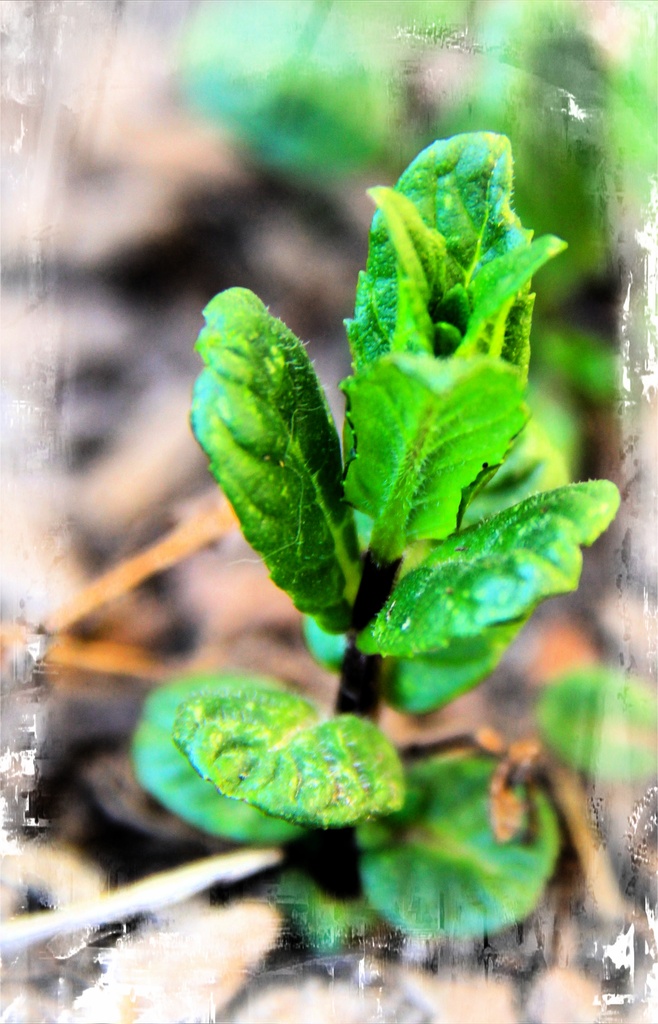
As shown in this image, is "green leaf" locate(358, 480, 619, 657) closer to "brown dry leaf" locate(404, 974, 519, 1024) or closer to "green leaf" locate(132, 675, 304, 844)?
"green leaf" locate(132, 675, 304, 844)

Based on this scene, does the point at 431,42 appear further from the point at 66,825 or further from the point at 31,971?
the point at 31,971

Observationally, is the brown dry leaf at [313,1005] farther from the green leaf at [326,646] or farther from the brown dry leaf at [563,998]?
the green leaf at [326,646]

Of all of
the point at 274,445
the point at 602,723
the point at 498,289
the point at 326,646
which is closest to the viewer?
the point at 498,289

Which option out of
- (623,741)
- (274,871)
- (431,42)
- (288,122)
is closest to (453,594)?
(274,871)

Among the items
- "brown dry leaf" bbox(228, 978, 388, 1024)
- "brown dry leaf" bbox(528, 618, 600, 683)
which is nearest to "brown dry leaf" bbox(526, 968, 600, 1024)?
"brown dry leaf" bbox(228, 978, 388, 1024)

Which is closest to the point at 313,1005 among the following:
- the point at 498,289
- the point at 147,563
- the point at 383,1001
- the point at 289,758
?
the point at 383,1001

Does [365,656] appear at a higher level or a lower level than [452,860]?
higher
